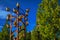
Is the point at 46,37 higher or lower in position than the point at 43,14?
lower

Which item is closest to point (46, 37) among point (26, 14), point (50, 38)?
point (50, 38)

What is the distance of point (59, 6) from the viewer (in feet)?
171

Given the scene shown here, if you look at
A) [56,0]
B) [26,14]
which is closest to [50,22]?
[56,0]

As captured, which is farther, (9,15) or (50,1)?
(50,1)

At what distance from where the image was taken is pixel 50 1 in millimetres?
51438

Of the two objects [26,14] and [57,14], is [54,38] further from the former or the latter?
[26,14]

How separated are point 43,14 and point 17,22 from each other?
2009cm

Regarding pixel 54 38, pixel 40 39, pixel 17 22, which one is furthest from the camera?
pixel 40 39

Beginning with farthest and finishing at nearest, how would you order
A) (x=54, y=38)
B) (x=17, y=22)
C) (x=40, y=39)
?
(x=40, y=39) → (x=54, y=38) → (x=17, y=22)

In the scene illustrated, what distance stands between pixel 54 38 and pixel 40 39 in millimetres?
8982

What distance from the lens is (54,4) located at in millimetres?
50781

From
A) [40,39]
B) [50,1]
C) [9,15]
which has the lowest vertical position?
[40,39]

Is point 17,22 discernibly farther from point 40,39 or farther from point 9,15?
point 40,39

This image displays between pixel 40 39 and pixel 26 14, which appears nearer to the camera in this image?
pixel 26 14
